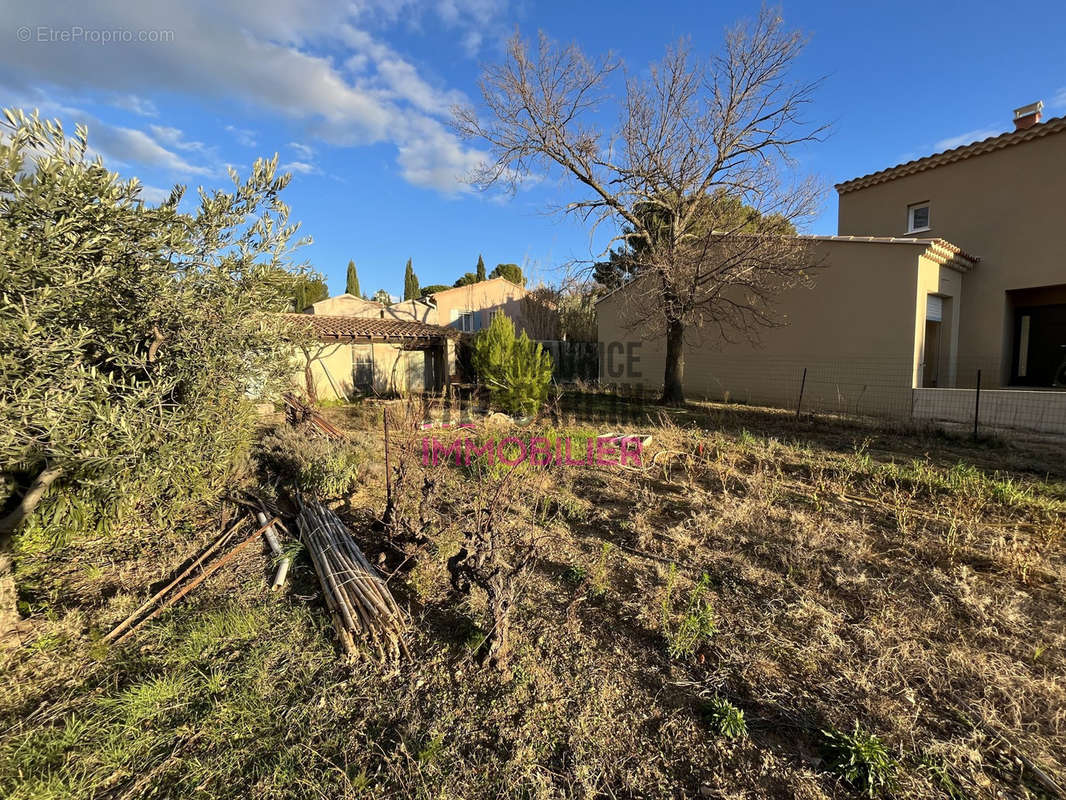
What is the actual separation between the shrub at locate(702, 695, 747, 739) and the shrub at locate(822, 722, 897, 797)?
0.34 metres

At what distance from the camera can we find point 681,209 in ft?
33.4

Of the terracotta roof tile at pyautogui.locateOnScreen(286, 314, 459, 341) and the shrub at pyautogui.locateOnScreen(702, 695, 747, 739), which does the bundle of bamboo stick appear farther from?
the terracotta roof tile at pyautogui.locateOnScreen(286, 314, 459, 341)

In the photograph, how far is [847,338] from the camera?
414 inches

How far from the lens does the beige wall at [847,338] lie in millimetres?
9602

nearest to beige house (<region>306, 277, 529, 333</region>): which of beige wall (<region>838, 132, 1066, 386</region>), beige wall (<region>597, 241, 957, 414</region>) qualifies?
beige wall (<region>597, 241, 957, 414</region>)

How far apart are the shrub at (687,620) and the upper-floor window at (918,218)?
14.5 m

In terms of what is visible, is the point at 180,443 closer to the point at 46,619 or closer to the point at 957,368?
the point at 46,619

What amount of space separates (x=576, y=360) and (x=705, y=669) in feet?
57.0

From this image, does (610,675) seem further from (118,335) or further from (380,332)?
(380,332)

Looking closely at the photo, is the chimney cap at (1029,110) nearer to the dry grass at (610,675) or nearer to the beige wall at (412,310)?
the dry grass at (610,675)

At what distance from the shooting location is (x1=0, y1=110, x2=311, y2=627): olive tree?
88.6 inches

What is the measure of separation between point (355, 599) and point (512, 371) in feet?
22.6

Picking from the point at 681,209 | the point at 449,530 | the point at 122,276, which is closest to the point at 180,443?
the point at 122,276

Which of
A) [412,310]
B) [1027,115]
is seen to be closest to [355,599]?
[1027,115]
